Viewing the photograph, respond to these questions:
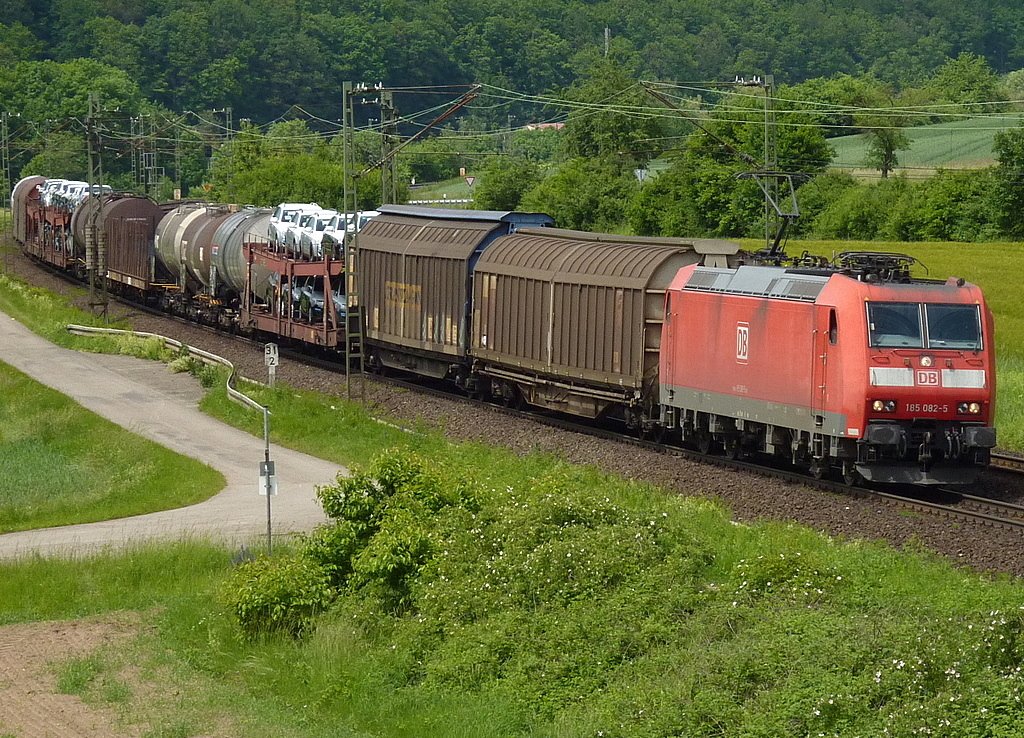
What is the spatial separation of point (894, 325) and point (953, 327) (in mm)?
1023

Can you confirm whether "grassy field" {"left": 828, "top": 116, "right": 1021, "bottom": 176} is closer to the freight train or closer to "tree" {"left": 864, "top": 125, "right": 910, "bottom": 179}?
"tree" {"left": 864, "top": 125, "right": 910, "bottom": 179}

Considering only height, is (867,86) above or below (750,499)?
above

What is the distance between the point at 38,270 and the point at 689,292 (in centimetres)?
5859

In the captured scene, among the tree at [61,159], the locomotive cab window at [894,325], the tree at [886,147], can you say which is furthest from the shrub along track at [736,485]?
the tree at [61,159]

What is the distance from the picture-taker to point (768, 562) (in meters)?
16.9

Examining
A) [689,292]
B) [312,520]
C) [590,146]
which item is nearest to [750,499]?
[689,292]

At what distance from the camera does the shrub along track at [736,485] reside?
66.0 ft

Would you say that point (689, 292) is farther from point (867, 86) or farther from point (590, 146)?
point (867, 86)

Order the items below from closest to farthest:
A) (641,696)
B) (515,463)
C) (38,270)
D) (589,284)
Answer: (641,696) → (515,463) → (589,284) → (38,270)

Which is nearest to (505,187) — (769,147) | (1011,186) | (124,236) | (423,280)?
(1011,186)

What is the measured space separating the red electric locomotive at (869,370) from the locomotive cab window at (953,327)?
0.02 metres

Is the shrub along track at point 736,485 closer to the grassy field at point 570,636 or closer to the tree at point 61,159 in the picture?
the grassy field at point 570,636

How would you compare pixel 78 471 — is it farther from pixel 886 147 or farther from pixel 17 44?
pixel 17 44

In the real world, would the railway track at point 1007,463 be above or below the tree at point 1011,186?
below
